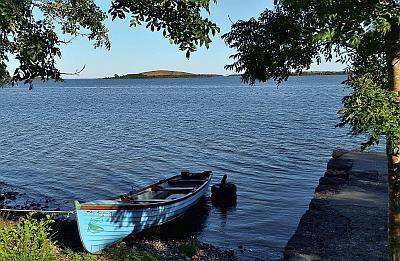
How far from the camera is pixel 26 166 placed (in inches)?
1364

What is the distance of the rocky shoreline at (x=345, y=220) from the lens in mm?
14742

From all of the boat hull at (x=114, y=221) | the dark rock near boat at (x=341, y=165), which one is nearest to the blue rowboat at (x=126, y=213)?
the boat hull at (x=114, y=221)

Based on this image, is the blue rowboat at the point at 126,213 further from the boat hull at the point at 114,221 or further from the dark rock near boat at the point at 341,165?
the dark rock near boat at the point at 341,165

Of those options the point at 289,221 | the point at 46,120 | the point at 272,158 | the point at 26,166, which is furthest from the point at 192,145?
the point at 46,120

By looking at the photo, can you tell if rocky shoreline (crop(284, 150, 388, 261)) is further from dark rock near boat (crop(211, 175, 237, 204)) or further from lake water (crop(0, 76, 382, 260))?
dark rock near boat (crop(211, 175, 237, 204))

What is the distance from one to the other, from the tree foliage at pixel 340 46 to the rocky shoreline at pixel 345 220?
309 inches

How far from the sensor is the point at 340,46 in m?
6.86

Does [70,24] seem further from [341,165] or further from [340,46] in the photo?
[341,165]

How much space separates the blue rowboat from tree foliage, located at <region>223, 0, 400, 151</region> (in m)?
8.54

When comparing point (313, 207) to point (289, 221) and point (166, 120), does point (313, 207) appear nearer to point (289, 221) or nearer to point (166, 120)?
point (289, 221)

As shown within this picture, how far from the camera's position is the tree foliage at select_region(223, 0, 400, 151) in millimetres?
6076

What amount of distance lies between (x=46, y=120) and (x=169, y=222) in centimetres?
5178

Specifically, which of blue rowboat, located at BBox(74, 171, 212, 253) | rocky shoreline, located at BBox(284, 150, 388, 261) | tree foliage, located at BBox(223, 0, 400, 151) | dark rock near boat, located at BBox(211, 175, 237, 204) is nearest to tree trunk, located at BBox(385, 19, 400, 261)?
tree foliage, located at BBox(223, 0, 400, 151)

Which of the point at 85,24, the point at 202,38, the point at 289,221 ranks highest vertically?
the point at 85,24
